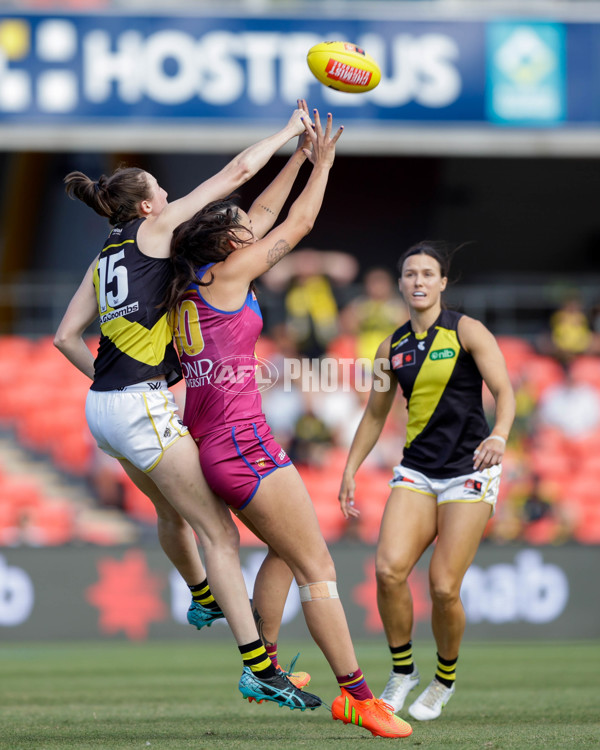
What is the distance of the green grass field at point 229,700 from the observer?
471 centimetres

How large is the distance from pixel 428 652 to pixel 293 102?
23.5 feet

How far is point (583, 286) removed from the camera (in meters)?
16.5

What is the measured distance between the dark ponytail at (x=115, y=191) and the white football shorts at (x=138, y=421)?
0.82 metres

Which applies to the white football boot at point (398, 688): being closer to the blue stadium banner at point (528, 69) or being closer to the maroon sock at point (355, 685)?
the maroon sock at point (355, 685)

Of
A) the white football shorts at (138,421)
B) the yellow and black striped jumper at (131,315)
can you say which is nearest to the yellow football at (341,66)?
the yellow and black striped jumper at (131,315)

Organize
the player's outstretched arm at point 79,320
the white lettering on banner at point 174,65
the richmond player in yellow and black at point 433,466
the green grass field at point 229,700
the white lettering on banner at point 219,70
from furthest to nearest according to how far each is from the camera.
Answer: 1. the white lettering on banner at point 219,70
2. the white lettering on banner at point 174,65
3. the richmond player in yellow and black at point 433,466
4. the player's outstretched arm at point 79,320
5. the green grass field at point 229,700

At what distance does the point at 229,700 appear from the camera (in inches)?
267

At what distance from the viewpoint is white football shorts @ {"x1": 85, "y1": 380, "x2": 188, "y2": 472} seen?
15.2ft

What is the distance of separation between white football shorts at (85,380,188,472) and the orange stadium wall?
19.7 feet

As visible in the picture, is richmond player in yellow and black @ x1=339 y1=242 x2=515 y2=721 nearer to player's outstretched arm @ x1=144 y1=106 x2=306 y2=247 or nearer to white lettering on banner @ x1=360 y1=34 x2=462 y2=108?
player's outstretched arm @ x1=144 y1=106 x2=306 y2=247

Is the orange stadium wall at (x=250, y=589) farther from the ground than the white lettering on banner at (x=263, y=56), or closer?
closer

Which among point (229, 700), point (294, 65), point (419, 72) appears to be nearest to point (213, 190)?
point (229, 700)

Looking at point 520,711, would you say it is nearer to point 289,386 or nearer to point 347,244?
point 289,386

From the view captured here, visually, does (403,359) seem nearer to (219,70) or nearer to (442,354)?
(442,354)
